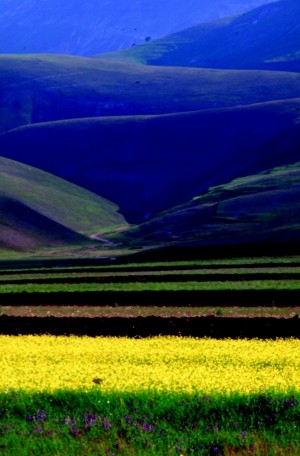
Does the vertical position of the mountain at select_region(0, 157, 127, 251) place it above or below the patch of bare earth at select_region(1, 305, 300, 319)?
below

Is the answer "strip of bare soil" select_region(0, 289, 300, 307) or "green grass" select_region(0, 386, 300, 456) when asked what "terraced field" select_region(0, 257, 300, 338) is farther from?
"green grass" select_region(0, 386, 300, 456)

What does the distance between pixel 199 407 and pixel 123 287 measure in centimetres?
3968

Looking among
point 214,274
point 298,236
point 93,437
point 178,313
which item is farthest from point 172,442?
point 298,236

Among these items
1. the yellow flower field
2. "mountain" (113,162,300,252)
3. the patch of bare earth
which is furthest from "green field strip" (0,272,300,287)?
"mountain" (113,162,300,252)

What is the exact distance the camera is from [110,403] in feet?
66.3

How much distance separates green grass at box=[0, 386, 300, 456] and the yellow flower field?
1315mm

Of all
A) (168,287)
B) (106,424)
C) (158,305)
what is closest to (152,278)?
(168,287)

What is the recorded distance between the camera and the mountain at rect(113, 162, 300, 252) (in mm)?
133125

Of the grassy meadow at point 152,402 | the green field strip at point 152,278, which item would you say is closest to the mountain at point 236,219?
the green field strip at point 152,278

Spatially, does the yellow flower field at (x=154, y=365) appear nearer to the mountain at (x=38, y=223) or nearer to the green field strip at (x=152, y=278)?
the green field strip at (x=152, y=278)

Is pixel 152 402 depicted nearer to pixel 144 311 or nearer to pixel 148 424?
pixel 148 424

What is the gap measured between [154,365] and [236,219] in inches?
4942

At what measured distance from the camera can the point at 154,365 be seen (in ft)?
87.8

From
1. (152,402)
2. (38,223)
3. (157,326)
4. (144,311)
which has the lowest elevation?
(38,223)
